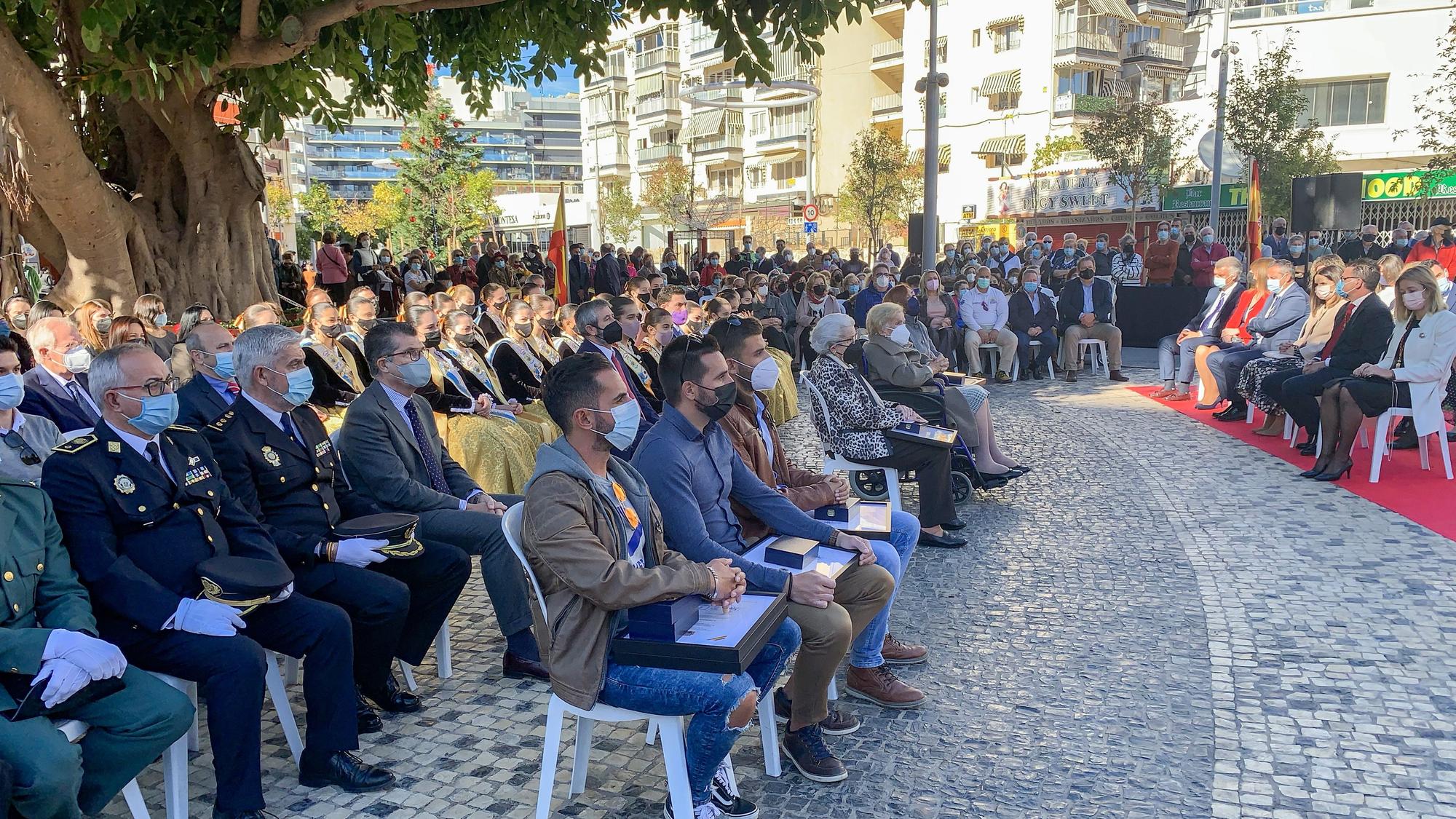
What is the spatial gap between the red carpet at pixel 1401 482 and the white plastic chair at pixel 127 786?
7.44m

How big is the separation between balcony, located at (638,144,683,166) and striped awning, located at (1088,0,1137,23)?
28749mm

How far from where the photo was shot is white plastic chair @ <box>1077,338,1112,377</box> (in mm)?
14688

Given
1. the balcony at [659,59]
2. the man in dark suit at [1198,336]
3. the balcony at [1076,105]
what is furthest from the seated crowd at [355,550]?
the balcony at [659,59]

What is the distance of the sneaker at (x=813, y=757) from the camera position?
→ 3971mm

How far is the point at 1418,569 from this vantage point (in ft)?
20.6

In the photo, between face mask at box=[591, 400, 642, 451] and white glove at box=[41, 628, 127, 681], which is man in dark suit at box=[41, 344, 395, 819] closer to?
white glove at box=[41, 628, 127, 681]

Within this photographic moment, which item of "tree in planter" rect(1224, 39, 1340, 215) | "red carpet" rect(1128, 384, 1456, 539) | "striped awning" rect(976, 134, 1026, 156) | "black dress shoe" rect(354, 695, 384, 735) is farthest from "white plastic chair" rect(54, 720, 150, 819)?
"striped awning" rect(976, 134, 1026, 156)

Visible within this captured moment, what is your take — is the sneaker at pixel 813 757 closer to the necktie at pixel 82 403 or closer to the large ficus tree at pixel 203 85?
the necktie at pixel 82 403

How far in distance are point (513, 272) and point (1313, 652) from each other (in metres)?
19.0

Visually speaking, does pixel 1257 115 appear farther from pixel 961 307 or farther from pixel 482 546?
pixel 482 546

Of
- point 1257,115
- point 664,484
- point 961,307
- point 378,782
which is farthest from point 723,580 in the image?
point 1257,115

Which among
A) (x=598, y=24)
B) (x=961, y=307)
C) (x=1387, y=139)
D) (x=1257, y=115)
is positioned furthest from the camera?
(x=1387, y=139)

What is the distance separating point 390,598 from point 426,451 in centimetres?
118

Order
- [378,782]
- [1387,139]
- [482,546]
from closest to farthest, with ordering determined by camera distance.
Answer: [378,782] → [482,546] → [1387,139]
